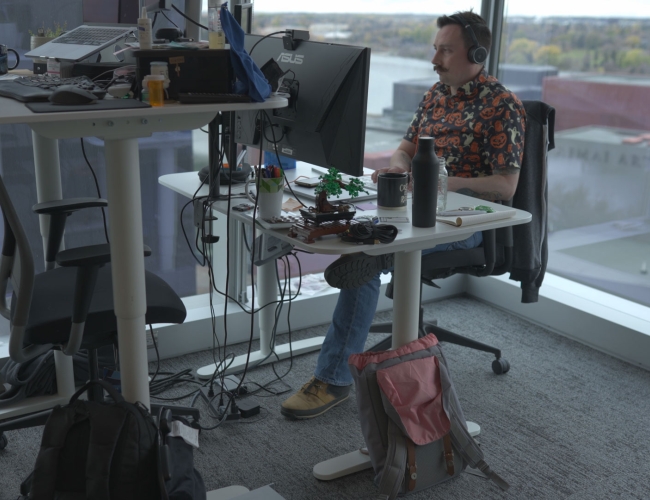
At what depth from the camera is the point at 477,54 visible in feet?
8.13

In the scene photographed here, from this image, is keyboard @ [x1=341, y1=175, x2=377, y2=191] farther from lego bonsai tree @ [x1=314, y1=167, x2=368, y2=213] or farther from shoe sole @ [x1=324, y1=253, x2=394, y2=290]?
shoe sole @ [x1=324, y1=253, x2=394, y2=290]

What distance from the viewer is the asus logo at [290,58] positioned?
2018 millimetres

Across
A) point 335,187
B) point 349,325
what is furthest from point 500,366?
point 335,187

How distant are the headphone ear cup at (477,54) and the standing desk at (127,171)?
40.3 inches

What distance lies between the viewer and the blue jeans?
244cm

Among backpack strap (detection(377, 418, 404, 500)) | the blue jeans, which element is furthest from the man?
backpack strap (detection(377, 418, 404, 500))

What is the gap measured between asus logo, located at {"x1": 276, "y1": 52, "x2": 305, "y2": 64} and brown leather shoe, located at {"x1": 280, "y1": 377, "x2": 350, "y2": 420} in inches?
43.4

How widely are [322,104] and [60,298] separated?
0.86m

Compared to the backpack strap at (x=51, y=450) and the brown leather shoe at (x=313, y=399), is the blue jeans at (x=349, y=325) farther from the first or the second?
the backpack strap at (x=51, y=450)

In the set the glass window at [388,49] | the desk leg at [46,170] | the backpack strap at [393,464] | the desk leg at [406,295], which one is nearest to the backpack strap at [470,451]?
the backpack strap at [393,464]

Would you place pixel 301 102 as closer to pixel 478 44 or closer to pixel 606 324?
pixel 478 44

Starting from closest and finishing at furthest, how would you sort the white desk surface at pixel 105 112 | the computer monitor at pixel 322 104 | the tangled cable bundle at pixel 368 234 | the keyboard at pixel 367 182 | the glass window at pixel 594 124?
the white desk surface at pixel 105 112
the tangled cable bundle at pixel 368 234
the computer monitor at pixel 322 104
the keyboard at pixel 367 182
the glass window at pixel 594 124

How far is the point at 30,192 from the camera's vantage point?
2.65 meters

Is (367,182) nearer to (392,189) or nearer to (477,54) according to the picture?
(392,189)
